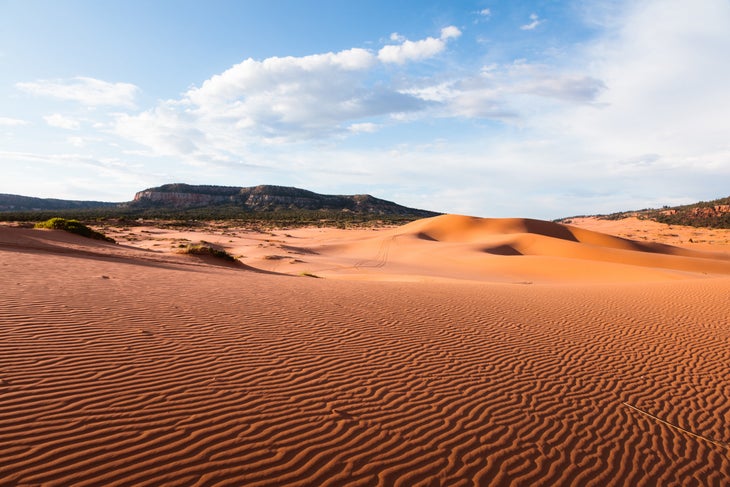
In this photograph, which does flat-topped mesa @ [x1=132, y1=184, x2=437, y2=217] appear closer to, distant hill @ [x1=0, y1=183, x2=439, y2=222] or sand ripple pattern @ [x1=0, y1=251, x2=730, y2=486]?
distant hill @ [x1=0, y1=183, x2=439, y2=222]

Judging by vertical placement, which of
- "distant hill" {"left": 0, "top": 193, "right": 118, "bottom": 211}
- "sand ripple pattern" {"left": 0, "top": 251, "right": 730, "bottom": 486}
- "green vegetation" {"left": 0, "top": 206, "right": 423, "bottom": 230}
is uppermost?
"distant hill" {"left": 0, "top": 193, "right": 118, "bottom": 211}

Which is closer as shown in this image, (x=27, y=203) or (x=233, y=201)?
(x=27, y=203)

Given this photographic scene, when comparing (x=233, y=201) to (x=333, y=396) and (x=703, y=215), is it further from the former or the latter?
(x=333, y=396)

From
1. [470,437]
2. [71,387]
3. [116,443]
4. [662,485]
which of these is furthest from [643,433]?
[71,387]

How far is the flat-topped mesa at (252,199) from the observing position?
367ft

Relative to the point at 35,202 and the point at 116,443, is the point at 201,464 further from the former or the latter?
the point at 35,202

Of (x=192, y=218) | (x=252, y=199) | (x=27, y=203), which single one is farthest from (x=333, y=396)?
(x=27, y=203)

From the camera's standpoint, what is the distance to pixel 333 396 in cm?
475

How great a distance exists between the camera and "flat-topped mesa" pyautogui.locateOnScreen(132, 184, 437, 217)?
367 feet

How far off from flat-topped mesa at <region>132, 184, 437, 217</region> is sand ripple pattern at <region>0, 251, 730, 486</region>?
102m

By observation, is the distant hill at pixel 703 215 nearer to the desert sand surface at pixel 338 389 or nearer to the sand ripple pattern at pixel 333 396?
the desert sand surface at pixel 338 389

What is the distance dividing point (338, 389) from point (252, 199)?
11451 centimetres

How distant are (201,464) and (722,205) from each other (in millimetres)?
84487

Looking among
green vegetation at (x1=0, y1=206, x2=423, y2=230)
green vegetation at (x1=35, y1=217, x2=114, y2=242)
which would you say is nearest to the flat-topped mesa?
green vegetation at (x1=0, y1=206, x2=423, y2=230)
